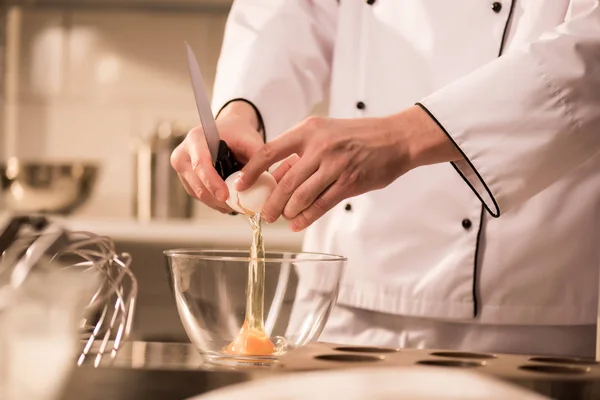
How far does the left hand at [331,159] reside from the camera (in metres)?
0.78

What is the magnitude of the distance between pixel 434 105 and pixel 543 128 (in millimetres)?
113

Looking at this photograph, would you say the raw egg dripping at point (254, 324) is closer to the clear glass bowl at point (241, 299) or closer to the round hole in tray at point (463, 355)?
the clear glass bowl at point (241, 299)

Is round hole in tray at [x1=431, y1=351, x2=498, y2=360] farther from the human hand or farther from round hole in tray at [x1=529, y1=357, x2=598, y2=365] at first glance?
the human hand

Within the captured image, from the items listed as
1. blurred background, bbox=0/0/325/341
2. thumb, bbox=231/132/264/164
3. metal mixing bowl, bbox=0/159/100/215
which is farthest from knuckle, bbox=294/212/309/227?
blurred background, bbox=0/0/325/341

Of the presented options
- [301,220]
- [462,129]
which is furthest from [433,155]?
[301,220]

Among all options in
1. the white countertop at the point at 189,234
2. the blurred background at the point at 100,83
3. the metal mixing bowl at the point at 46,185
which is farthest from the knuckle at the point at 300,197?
the blurred background at the point at 100,83

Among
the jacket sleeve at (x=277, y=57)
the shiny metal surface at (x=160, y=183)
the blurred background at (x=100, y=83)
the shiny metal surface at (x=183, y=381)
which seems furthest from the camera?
the blurred background at (x=100, y=83)

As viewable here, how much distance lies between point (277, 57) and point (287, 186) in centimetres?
39

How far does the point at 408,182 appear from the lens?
1057 mm

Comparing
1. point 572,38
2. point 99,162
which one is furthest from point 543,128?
point 99,162

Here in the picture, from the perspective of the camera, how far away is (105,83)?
8.12ft

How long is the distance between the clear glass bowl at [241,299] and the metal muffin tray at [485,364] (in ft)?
0.10

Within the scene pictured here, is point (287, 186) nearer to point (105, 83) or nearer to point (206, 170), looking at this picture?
point (206, 170)

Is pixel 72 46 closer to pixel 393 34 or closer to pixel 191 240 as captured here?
pixel 191 240
